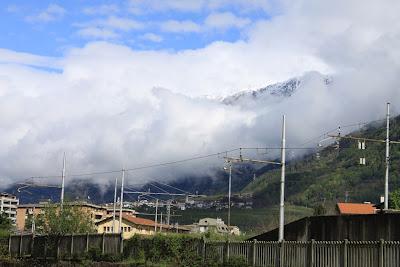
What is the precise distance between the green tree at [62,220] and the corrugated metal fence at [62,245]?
5.17 feet

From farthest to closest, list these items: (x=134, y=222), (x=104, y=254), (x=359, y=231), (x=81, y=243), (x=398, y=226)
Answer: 1. (x=134, y=222)
2. (x=81, y=243)
3. (x=104, y=254)
4. (x=359, y=231)
5. (x=398, y=226)

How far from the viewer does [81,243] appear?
54.7 metres

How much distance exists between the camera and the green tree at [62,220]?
62719 mm

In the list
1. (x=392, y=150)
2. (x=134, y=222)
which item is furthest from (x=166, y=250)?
(x=392, y=150)

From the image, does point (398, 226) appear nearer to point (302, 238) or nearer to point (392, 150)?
point (302, 238)

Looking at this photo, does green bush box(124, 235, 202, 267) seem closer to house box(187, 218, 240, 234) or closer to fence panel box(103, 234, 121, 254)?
fence panel box(103, 234, 121, 254)

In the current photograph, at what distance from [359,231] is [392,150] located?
161200 mm

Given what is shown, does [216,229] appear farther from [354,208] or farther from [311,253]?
[311,253]

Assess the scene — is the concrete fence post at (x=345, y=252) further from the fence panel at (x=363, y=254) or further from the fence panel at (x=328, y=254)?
the fence panel at (x=328, y=254)

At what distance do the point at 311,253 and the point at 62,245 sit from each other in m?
28.3

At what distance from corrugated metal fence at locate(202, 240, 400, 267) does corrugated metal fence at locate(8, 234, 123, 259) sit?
1116cm

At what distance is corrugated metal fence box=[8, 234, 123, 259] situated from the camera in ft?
168

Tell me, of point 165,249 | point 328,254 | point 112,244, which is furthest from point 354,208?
point 328,254

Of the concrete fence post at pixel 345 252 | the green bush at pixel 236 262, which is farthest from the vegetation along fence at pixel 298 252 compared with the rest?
the green bush at pixel 236 262
